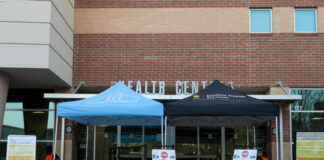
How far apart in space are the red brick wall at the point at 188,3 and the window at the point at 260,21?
25cm

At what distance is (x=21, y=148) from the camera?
1130 centimetres

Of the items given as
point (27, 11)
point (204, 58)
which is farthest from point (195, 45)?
point (27, 11)

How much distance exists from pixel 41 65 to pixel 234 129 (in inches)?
278

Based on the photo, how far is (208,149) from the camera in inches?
631

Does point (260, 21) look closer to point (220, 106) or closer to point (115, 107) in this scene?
point (220, 106)

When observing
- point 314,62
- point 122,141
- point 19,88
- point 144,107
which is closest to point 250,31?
point 314,62

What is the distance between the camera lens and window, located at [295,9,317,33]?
51.1ft

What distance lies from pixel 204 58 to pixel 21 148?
6.68 metres

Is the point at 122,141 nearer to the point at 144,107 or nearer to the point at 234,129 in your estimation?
the point at 234,129

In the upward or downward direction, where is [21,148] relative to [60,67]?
downward

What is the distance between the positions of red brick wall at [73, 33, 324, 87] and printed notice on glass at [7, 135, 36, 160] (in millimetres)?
4322

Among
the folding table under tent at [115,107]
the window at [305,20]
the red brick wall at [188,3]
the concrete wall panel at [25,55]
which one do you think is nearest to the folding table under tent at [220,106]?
the folding table under tent at [115,107]

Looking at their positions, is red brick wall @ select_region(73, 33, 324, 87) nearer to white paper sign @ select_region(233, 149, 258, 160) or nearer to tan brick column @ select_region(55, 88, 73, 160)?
tan brick column @ select_region(55, 88, 73, 160)

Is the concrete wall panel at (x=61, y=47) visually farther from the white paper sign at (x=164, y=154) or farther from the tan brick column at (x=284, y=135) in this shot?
the tan brick column at (x=284, y=135)
